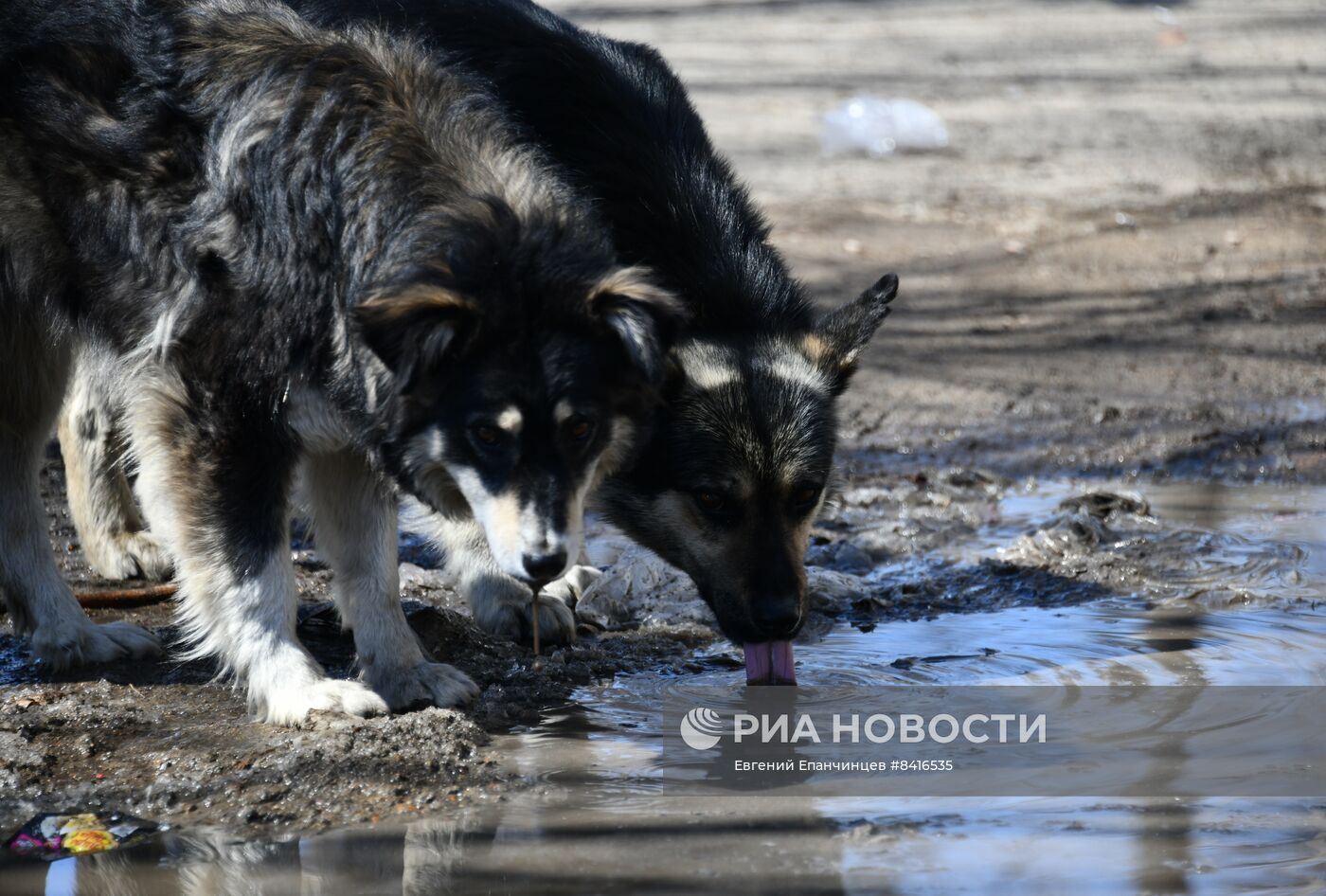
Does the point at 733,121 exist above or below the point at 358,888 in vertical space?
above

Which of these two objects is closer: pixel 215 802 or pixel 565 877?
pixel 565 877

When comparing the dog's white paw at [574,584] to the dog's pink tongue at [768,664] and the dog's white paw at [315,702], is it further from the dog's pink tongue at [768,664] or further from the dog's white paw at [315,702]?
the dog's white paw at [315,702]

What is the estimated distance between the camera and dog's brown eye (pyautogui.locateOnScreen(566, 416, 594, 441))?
165 inches

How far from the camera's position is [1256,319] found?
29.1ft

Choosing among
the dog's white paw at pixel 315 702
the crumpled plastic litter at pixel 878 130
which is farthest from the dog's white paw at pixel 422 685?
the crumpled plastic litter at pixel 878 130

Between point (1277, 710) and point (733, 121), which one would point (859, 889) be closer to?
point (1277, 710)

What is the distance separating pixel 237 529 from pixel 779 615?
1.60 metres

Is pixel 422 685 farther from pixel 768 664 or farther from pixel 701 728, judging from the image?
pixel 768 664

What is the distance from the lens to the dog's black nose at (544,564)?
4039 mm

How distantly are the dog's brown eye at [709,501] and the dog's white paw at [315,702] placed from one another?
1.13 m

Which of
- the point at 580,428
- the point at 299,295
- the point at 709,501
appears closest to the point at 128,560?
the point at 299,295

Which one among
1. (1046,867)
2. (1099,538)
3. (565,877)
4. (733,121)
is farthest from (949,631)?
(733,121)

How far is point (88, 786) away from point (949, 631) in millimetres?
2820

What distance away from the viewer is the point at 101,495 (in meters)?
5.94
